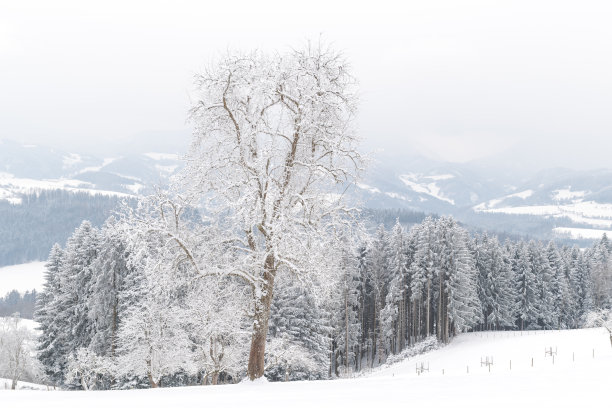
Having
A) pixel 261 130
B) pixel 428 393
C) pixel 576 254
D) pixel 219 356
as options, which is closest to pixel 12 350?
pixel 219 356

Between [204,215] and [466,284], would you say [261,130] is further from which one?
[466,284]

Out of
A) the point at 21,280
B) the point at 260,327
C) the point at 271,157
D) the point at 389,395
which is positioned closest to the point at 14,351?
the point at 260,327

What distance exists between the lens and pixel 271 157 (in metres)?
12.4

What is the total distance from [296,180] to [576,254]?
267 feet

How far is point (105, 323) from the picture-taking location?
1372 inches

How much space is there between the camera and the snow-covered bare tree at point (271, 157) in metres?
12.0

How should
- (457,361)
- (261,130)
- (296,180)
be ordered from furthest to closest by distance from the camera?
(457,361)
(296,180)
(261,130)

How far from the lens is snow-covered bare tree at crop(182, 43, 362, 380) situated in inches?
474

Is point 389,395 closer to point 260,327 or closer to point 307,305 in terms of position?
point 260,327

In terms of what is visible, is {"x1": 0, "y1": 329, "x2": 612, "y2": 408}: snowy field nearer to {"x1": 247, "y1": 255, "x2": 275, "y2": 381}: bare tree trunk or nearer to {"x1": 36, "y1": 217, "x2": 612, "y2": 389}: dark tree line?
{"x1": 247, "y1": 255, "x2": 275, "y2": 381}: bare tree trunk

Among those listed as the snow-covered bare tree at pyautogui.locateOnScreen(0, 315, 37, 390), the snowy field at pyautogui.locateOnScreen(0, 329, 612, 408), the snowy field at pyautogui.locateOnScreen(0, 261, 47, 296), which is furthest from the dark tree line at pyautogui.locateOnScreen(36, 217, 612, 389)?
the snowy field at pyautogui.locateOnScreen(0, 261, 47, 296)

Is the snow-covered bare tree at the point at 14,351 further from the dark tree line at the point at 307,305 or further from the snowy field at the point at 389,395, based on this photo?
the snowy field at the point at 389,395

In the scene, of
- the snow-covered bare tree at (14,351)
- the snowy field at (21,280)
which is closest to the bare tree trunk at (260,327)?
the snow-covered bare tree at (14,351)

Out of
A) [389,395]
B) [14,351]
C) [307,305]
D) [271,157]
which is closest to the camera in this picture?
[389,395]
